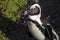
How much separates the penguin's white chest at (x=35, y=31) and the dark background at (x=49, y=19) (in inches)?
28.4

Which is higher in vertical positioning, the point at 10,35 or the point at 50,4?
the point at 50,4

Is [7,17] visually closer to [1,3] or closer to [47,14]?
[1,3]

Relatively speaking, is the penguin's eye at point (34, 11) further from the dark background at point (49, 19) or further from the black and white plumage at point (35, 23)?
the dark background at point (49, 19)

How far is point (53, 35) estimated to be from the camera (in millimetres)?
3002

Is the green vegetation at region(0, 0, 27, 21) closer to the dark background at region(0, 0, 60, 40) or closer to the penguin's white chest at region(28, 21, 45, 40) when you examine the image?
the dark background at region(0, 0, 60, 40)

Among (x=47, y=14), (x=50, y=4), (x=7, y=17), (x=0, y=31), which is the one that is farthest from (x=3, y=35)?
(x=50, y=4)

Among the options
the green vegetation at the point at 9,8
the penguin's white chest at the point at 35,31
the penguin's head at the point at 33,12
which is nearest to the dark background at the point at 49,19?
the green vegetation at the point at 9,8

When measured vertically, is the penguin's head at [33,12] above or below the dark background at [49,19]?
above

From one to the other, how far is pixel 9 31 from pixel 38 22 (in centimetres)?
137

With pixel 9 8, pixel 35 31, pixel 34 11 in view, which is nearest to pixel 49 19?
pixel 9 8

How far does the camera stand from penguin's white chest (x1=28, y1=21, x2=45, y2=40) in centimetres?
293

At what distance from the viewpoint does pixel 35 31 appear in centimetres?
297

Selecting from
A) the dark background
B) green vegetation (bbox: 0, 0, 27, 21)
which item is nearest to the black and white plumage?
the dark background

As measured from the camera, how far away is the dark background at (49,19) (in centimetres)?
416
